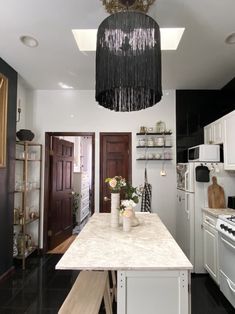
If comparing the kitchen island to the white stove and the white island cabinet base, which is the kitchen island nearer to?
the white island cabinet base

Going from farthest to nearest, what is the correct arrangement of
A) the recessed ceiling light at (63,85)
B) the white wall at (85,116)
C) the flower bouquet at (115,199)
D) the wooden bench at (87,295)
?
the white wall at (85,116), the recessed ceiling light at (63,85), the flower bouquet at (115,199), the wooden bench at (87,295)

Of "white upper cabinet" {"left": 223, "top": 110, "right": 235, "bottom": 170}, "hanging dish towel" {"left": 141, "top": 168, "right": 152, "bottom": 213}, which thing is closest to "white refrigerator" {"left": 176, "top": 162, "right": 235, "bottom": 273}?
"white upper cabinet" {"left": 223, "top": 110, "right": 235, "bottom": 170}

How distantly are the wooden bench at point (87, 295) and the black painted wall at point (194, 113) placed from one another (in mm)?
2881

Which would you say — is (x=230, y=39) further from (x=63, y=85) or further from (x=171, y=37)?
(x=63, y=85)

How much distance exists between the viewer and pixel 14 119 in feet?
12.2

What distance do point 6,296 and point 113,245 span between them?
1.86m

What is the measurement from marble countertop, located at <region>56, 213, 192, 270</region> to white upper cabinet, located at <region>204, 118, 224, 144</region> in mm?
1899

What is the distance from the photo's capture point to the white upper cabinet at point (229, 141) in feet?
10.7

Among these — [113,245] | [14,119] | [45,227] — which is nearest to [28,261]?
[45,227]

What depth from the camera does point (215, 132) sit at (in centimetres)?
389

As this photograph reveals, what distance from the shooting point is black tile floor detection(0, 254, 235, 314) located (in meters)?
2.63

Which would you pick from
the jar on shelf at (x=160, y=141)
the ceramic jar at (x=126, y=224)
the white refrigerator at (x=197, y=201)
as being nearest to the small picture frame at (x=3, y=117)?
the ceramic jar at (x=126, y=224)

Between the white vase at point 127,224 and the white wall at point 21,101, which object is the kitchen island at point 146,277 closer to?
the white vase at point 127,224

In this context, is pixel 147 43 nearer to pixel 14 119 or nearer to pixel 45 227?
pixel 14 119
